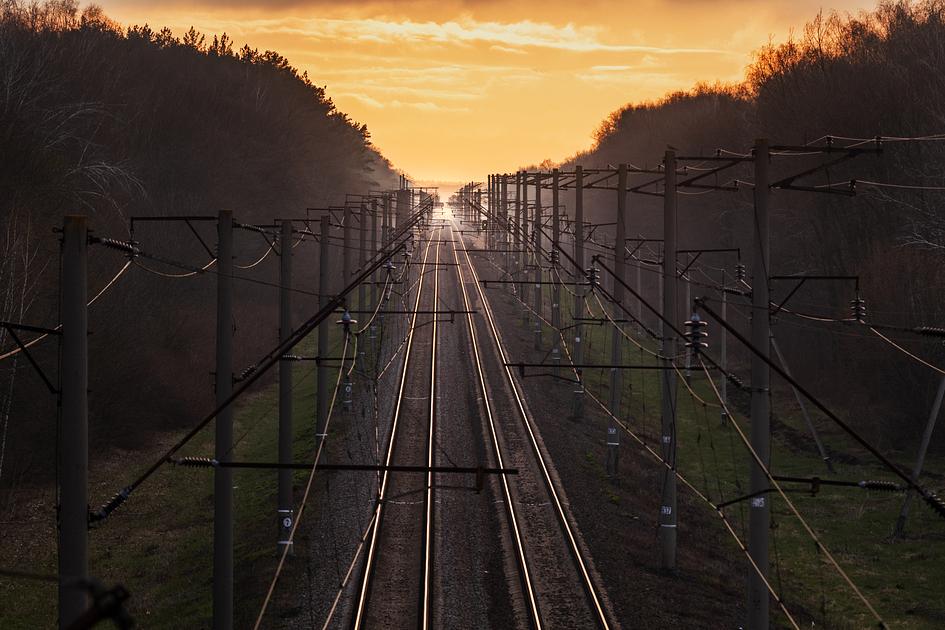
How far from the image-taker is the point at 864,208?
4244 cm

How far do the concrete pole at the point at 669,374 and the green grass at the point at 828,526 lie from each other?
1.95 meters

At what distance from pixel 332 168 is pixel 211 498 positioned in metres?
65.5

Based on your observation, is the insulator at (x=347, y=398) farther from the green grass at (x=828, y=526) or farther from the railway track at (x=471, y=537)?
the green grass at (x=828, y=526)

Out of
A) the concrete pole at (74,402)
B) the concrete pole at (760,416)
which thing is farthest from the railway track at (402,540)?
the concrete pole at (74,402)

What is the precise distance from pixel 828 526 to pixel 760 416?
12706 mm

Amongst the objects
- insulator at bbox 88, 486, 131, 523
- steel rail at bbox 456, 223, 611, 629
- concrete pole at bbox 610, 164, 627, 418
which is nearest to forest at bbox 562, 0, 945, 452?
concrete pole at bbox 610, 164, 627, 418

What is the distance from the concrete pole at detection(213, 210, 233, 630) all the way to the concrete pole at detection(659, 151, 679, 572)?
7406mm

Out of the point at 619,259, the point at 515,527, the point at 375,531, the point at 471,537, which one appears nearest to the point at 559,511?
the point at 515,527

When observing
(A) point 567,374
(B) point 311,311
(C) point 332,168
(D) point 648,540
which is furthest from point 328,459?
(C) point 332,168

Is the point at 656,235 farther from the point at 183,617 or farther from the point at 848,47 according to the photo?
the point at 183,617

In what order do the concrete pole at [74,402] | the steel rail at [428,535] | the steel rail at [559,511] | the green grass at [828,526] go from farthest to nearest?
the green grass at [828,526]
the steel rail at [559,511]
the steel rail at [428,535]
the concrete pole at [74,402]

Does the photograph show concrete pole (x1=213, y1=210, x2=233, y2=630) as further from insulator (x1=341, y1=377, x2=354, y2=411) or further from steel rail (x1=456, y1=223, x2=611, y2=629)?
insulator (x1=341, y1=377, x2=354, y2=411)

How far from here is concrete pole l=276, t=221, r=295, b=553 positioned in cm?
1898

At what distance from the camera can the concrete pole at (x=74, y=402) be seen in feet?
29.8
